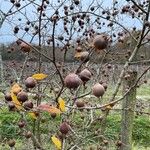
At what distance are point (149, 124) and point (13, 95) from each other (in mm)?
7525

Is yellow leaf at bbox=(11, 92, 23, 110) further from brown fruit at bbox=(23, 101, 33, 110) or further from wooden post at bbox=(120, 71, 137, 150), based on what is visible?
wooden post at bbox=(120, 71, 137, 150)

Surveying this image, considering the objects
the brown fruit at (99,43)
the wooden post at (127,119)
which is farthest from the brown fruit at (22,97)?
the wooden post at (127,119)

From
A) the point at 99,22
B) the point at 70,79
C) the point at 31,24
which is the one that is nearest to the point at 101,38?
the point at 70,79

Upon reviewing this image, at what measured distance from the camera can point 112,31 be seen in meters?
5.04

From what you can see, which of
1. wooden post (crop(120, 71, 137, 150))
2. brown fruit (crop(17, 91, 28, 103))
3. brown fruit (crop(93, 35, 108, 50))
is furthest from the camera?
wooden post (crop(120, 71, 137, 150))

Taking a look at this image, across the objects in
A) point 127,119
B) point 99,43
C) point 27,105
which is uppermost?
point 99,43

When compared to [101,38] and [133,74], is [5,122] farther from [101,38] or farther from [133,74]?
[101,38]

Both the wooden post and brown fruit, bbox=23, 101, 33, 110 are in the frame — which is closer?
brown fruit, bbox=23, 101, 33, 110

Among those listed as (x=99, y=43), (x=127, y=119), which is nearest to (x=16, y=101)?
(x=99, y=43)

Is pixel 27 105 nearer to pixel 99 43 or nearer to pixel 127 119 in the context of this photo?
pixel 99 43

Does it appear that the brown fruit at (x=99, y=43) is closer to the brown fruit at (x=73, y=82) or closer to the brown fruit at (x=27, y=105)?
the brown fruit at (x=73, y=82)

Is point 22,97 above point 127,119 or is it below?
above

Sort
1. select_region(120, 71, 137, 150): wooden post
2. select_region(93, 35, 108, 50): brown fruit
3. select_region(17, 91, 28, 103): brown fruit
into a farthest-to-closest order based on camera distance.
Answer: select_region(120, 71, 137, 150): wooden post → select_region(17, 91, 28, 103): brown fruit → select_region(93, 35, 108, 50): brown fruit

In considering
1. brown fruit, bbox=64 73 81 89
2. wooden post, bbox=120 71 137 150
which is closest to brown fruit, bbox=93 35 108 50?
brown fruit, bbox=64 73 81 89
